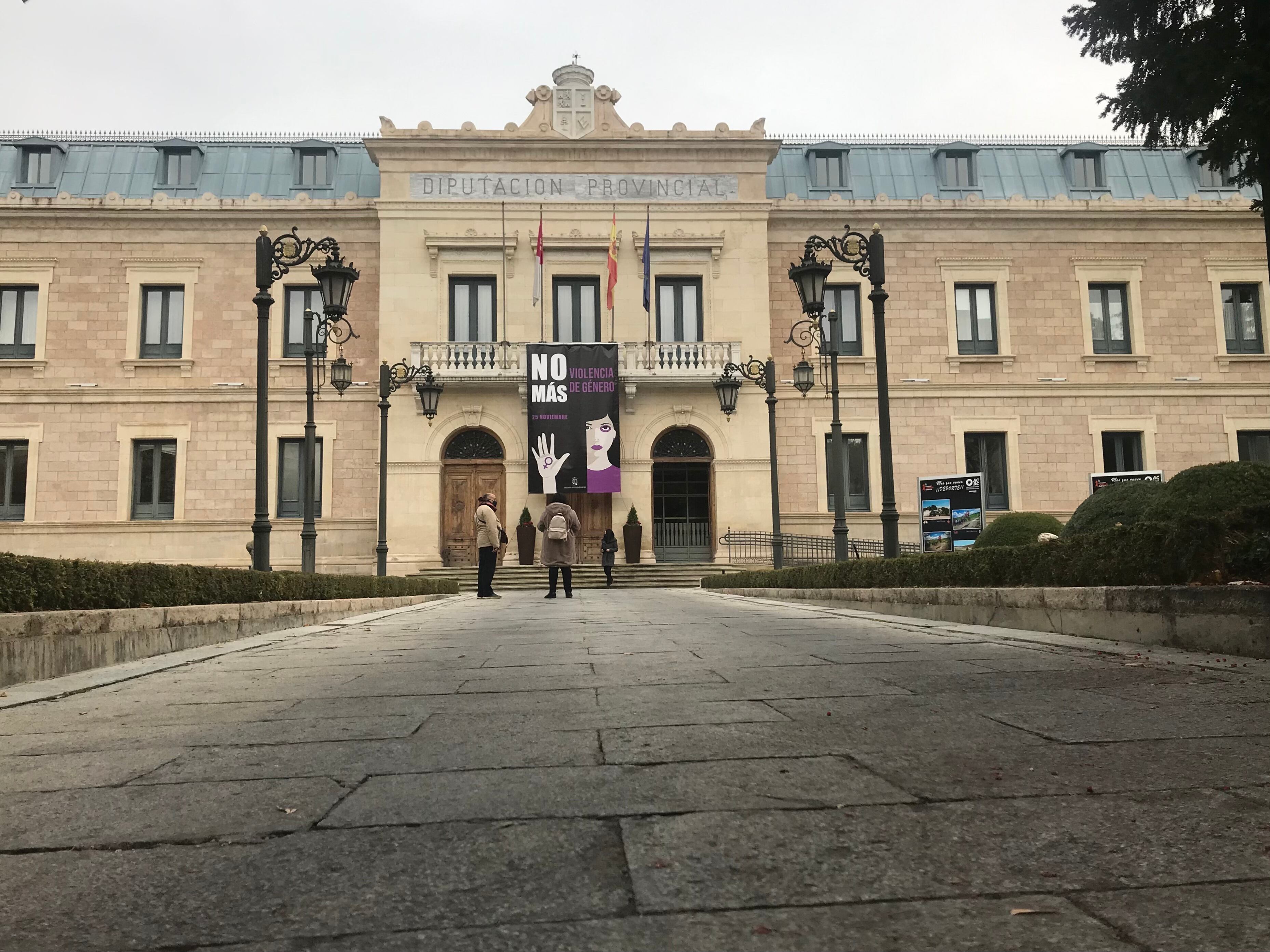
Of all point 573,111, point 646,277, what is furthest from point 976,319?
point 573,111

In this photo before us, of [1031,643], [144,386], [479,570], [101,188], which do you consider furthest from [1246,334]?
[101,188]

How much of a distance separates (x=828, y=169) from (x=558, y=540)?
65.6ft

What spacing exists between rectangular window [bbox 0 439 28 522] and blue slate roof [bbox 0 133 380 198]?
309 inches

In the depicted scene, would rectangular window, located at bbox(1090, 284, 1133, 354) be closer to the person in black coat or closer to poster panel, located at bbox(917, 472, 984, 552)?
poster panel, located at bbox(917, 472, 984, 552)

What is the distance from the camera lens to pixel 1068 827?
7.20 ft

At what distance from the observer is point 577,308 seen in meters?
30.2

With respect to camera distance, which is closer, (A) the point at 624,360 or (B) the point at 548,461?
(B) the point at 548,461

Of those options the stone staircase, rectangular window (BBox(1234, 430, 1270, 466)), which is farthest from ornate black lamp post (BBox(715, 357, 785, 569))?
rectangular window (BBox(1234, 430, 1270, 466))

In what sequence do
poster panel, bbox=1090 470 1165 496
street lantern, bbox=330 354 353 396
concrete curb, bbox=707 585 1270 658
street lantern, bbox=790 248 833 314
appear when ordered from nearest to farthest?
concrete curb, bbox=707 585 1270 658 → street lantern, bbox=790 248 833 314 → poster panel, bbox=1090 470 1165 496 → street lantern, bbox=330 354 353 396

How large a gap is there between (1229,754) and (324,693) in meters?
3.84

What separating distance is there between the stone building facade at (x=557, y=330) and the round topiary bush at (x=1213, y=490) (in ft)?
66.4

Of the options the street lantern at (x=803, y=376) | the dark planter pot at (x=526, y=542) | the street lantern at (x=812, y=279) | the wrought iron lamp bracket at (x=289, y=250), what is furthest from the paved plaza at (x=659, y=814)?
the dark planter pot at (x=526, y=542)

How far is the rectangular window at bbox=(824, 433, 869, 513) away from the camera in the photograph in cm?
3006

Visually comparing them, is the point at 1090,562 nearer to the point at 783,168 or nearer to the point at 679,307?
the point at 679,307
